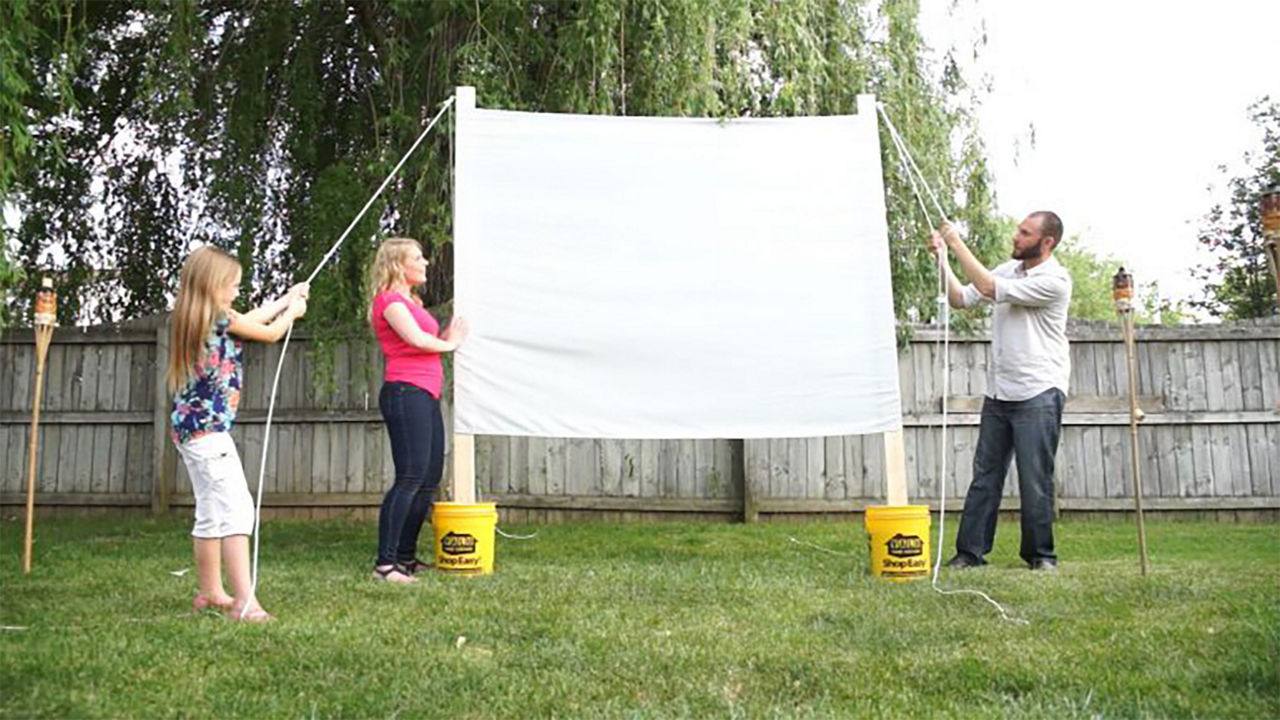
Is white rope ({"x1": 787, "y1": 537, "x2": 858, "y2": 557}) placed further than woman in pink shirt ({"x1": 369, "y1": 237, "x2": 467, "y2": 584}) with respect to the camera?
Yes

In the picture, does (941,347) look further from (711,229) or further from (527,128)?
(527,128)

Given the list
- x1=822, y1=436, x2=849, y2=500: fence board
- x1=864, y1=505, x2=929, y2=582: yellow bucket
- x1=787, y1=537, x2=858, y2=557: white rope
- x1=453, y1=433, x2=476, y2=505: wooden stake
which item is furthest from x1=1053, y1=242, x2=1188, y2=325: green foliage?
x1=453, y1=433, x2=476, y2=505: wooden stake

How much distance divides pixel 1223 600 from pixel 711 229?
268cm

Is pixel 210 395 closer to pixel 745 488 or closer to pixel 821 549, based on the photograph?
pixel 821 549

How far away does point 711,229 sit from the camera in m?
5.18

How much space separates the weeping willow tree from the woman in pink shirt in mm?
1089

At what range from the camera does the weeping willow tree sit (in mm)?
5793

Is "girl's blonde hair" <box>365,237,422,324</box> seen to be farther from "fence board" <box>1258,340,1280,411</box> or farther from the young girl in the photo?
"fence board" <box>1258,340,1280,411</box>

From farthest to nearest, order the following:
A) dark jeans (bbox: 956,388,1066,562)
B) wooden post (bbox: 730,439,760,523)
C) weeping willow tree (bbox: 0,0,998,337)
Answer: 1. wooden post (bbox: 730,439,760,523)
2. weeping willow tree (bbox: 0,0,998,337)
3. dark jeans (bbox: 956,388,1066,562)

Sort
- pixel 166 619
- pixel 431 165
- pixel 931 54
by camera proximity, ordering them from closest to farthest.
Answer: pixel 166 619 < pixel 431 165 < pixel 931 54

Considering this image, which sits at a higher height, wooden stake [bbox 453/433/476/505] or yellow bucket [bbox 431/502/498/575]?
wooden stake [bbox 453/433/476/505]

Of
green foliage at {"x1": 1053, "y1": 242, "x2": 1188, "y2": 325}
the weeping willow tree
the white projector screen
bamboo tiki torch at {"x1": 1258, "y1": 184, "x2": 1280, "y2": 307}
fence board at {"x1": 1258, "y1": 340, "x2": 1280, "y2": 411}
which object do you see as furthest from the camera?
green foliage at {"x1": 1053, "y1": 242, "x2": 1188, "y2": 325}

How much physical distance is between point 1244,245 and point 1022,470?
14.5 metres

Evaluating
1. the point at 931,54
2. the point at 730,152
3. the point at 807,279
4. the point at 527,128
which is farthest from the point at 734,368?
the point at 931,54
